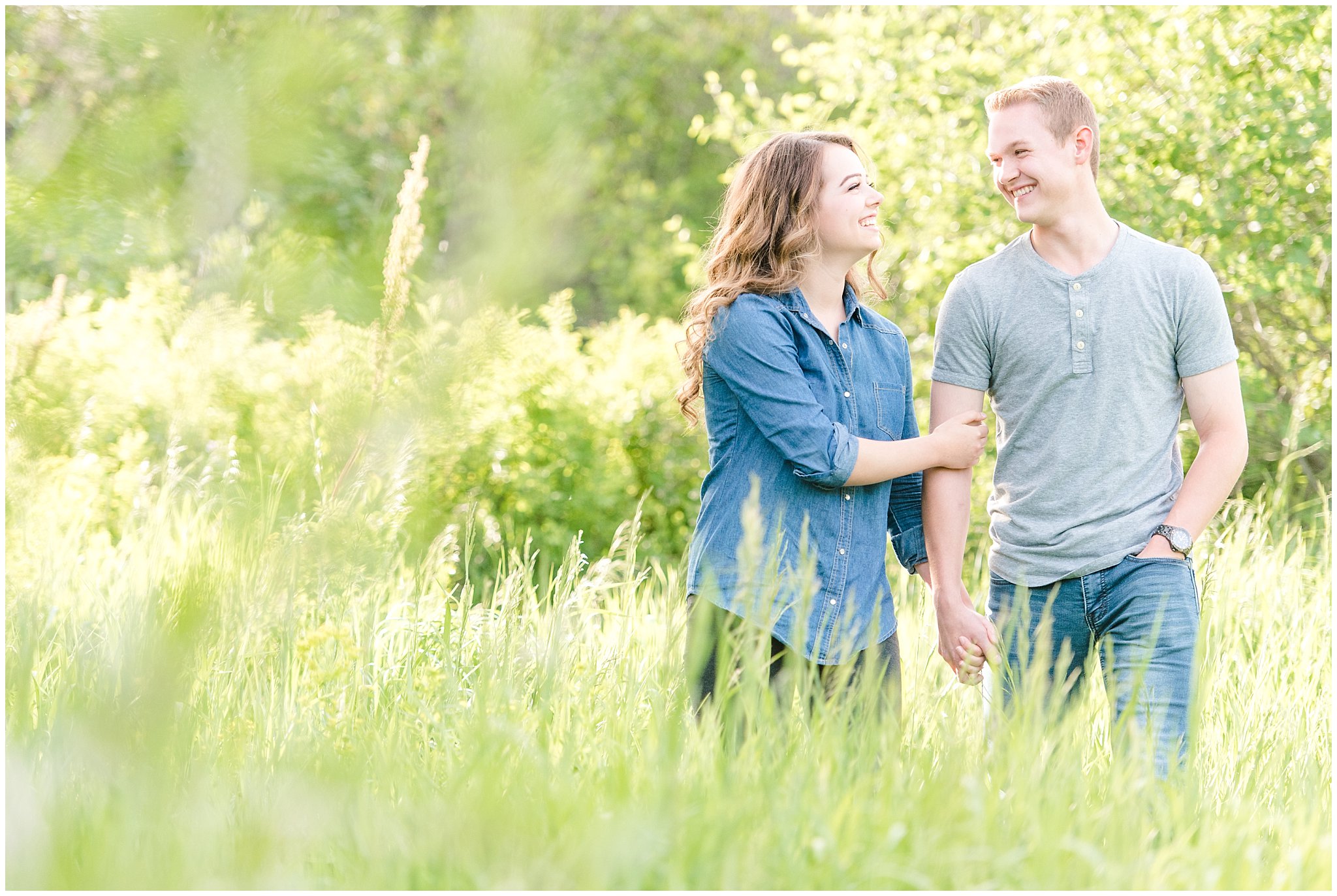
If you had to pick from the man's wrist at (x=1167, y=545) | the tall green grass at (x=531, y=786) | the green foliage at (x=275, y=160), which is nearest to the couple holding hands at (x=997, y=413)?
the man's wrist at (x=1167, y=545)

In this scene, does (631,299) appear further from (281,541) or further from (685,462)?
(281,541)

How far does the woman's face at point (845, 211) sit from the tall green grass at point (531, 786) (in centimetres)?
89

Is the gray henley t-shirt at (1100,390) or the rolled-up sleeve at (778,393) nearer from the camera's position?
the rolled-up sleeve at (778,393)

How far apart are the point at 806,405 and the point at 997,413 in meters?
0.70

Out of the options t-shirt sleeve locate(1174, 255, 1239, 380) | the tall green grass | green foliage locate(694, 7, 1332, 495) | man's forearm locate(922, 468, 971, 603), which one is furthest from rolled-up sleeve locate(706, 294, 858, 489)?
green foliage locate(694, 7, 1332, 495)

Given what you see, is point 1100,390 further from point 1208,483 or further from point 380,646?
point 380,646

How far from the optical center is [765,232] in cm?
253

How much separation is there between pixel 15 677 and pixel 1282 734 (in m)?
2.91

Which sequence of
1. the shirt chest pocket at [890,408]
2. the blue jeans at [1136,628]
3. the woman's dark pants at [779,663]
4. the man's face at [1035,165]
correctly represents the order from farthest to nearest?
the man's face at [1035,165], the shirt chest pocket at [890,408], the blue jeans at [1136,628], the woman's dark pants at [779,663]

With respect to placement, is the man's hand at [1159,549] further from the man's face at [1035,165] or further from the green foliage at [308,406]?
the green foliage at [308,406]

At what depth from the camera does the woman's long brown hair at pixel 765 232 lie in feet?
8.16

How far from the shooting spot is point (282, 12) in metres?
1.33

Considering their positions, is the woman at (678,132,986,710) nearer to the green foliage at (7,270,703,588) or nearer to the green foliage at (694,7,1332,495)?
the green foliage at (7,270,703,588)

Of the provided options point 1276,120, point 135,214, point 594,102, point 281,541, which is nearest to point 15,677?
point 281,541
